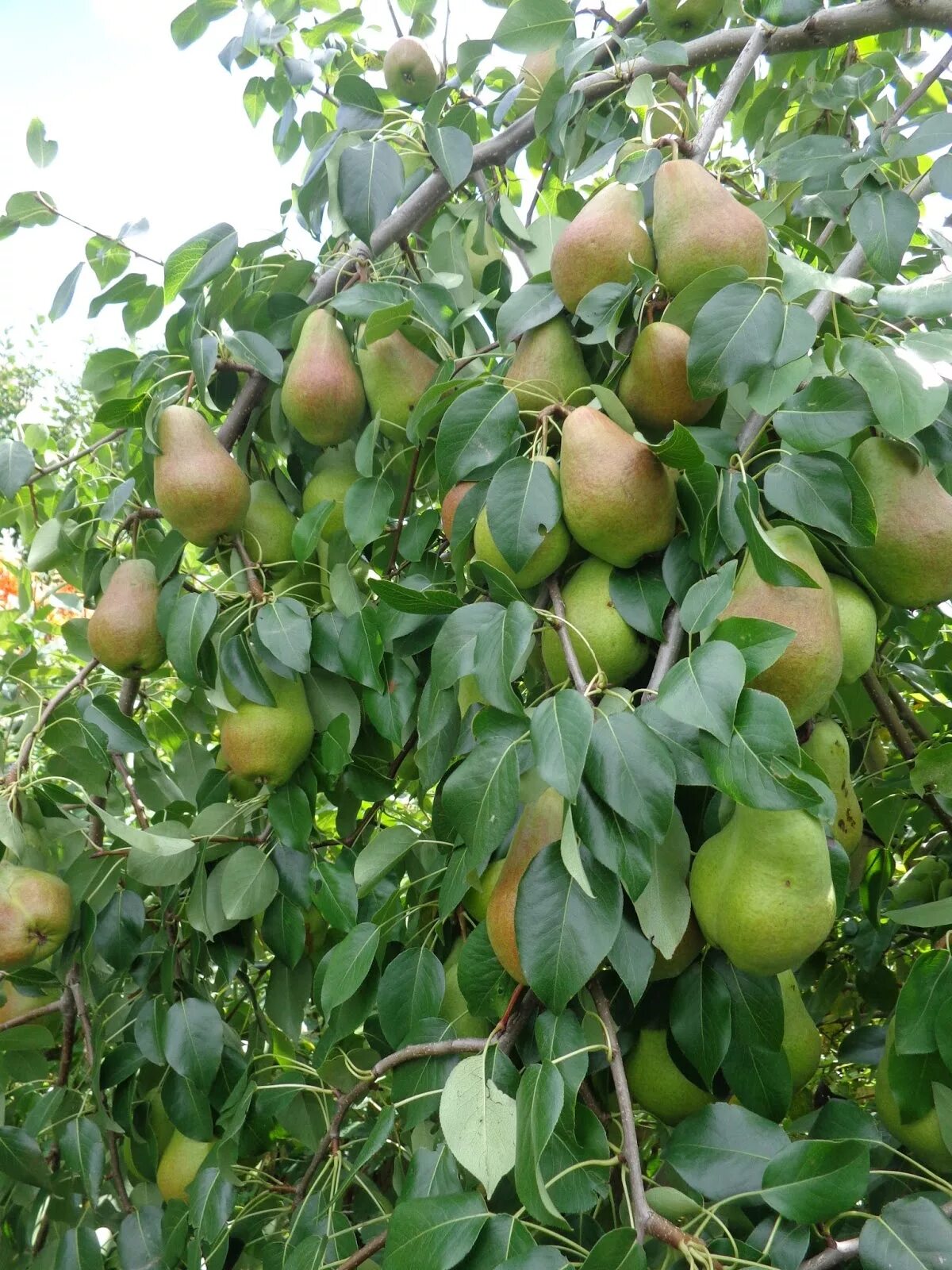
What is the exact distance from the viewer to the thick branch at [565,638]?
2.34ft


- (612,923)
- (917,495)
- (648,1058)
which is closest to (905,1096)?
(648,1058)

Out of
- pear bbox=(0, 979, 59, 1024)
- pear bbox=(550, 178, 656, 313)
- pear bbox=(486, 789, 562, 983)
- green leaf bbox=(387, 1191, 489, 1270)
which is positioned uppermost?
pear bbox=(550, 178, 656, 313)

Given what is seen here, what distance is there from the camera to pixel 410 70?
4.42 ft

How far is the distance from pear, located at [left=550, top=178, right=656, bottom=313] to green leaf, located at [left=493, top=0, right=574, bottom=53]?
1.05ft

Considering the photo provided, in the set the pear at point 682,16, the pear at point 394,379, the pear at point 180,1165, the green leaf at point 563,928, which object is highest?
the pear at point 682,16

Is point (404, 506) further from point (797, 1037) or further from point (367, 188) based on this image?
point (797, 1037)

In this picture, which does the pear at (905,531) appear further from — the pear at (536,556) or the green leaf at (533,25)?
the green leaf at (533,25)

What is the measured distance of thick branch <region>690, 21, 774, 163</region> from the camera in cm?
89

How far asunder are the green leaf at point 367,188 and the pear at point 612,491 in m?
0.35

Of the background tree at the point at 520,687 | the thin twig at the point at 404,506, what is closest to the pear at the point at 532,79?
the background tree at the point at 520,687

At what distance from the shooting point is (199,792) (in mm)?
1111

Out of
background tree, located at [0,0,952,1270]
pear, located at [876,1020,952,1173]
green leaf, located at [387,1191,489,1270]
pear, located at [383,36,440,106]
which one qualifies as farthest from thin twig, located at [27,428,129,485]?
pear, located at [876,1020,952,1173]

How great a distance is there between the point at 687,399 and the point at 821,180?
33cm

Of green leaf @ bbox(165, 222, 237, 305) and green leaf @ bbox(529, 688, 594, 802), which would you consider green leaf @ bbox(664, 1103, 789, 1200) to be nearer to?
green leaf @ bbox(529, 688, 594, 802)
